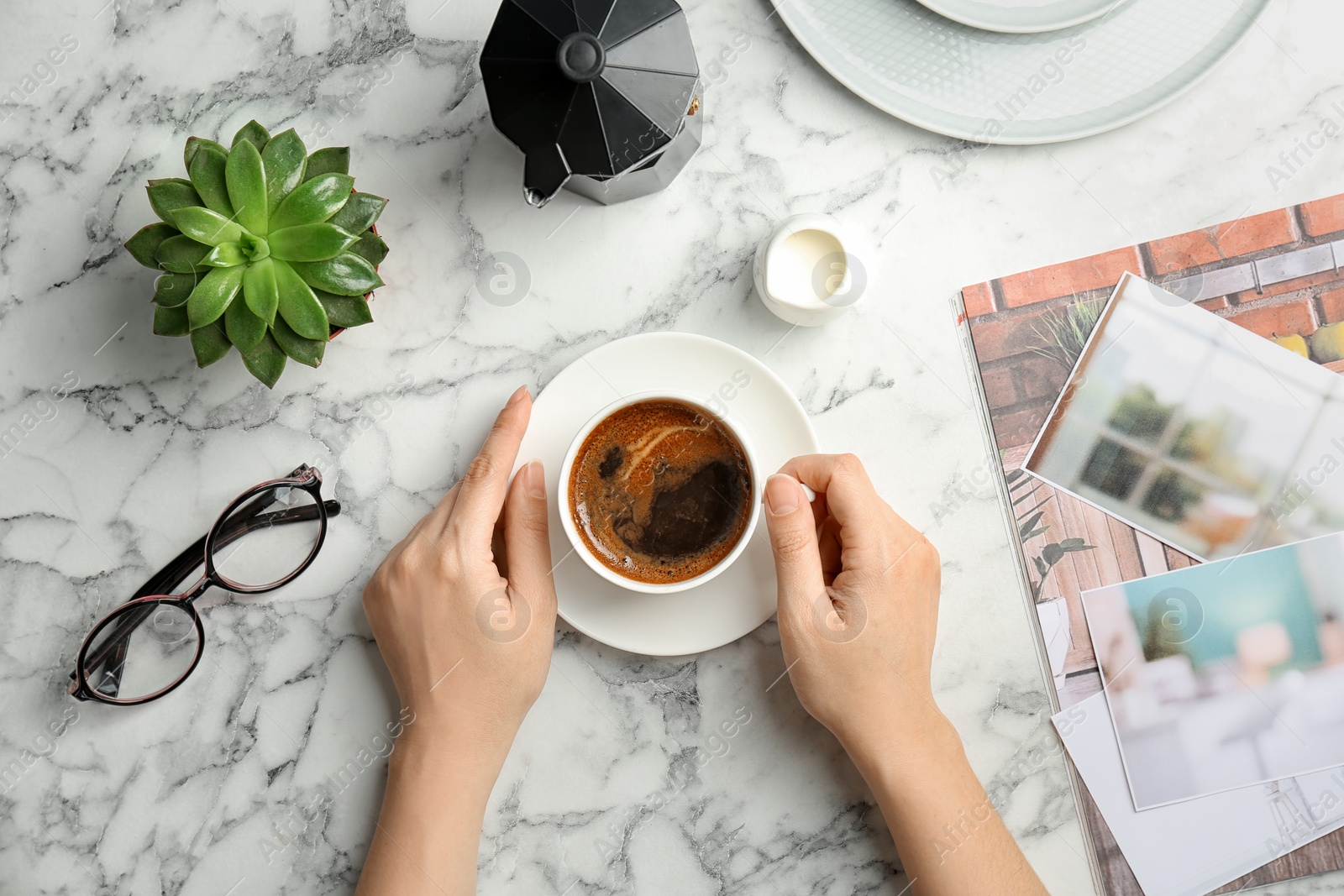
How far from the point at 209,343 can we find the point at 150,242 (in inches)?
5.5

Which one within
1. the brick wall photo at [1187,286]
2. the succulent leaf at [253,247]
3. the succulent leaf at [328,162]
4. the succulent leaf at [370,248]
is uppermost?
the succulent leaf at [328,162]

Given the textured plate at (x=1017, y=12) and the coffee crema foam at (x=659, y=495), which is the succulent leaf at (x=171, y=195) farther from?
the textured plate at (x=1017, y=12)

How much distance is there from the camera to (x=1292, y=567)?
1.11m

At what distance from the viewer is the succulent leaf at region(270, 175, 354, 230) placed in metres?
0.94

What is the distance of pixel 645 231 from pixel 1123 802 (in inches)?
40.4

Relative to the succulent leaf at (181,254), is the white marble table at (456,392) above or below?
below

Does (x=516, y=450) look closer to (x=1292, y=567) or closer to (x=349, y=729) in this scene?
(x=349, y=729)

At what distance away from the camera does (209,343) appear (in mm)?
984

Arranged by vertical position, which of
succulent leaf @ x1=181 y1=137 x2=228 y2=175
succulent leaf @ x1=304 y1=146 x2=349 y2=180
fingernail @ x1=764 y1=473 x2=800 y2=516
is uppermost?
succulent leaf @ x1=181 y1=137 x2=228 y2=175

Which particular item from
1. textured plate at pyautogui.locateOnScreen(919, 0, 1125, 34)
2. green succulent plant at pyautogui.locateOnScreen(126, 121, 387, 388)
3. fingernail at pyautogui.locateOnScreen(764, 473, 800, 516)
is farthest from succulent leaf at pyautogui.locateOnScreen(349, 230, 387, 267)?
textured plate at pyautogui.locateOnScreen(919, 0, 1125, 34)

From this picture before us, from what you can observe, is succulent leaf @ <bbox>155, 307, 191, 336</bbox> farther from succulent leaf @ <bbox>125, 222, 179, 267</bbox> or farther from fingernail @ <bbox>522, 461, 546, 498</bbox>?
fingernail @ <bbox>522, 461, 546, 498</bbox>

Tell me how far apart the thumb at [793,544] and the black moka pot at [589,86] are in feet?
1.37

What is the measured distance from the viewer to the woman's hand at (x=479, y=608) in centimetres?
103

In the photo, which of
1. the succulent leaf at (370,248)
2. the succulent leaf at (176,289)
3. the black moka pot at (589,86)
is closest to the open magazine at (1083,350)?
the black moka pot at (589,86)
